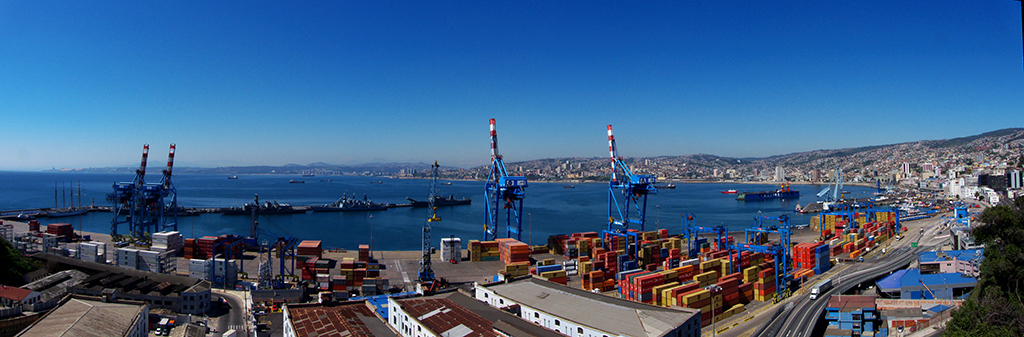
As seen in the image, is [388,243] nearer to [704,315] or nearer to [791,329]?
[704,315]

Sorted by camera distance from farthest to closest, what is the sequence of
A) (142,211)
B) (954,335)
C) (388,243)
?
(388,243) → (142,211) → (954,335)

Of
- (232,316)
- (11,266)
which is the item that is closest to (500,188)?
(232,316)

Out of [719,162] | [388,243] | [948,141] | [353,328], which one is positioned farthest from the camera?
[719,162]

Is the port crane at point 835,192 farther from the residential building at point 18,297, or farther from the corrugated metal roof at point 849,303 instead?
the residential building at point 18,297

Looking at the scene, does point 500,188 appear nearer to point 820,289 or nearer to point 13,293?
point 820,289

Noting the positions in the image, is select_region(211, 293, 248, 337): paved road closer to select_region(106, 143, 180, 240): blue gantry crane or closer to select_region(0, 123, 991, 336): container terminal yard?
select_region(0, 123, 991, 336): container terminal yard

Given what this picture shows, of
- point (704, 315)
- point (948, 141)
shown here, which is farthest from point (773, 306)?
point (948, 141)

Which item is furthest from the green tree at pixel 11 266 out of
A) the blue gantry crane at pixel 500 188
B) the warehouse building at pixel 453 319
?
the blue gantry crane at pixel 500 188

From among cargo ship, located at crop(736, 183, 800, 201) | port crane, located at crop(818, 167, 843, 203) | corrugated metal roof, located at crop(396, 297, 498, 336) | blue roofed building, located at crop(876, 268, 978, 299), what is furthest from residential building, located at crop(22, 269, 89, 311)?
cargo ship, located at crop(736, 183, 800, 201)
